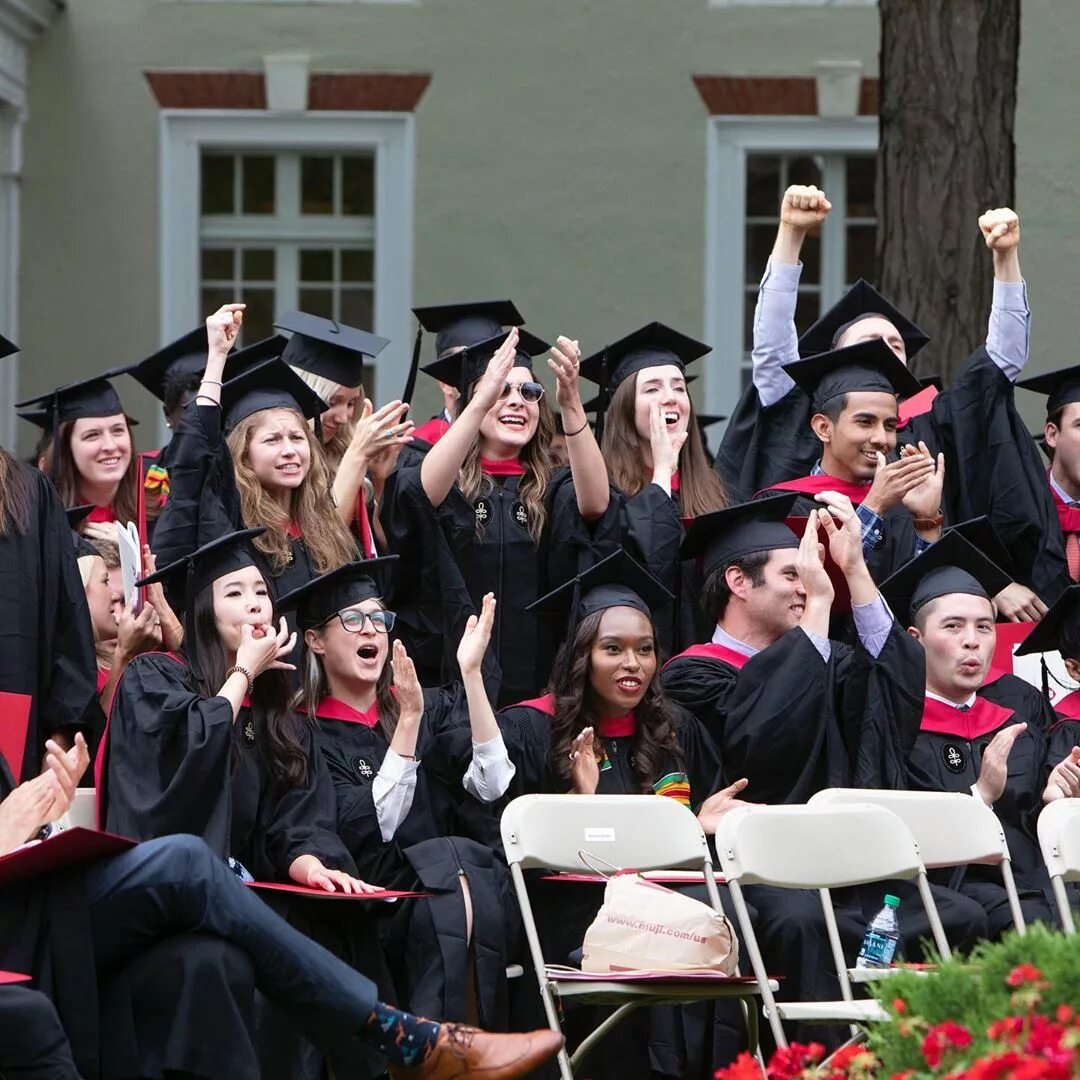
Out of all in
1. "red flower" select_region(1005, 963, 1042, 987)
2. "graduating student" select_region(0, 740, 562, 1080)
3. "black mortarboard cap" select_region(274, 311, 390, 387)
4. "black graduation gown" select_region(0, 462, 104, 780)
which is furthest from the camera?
"black mortarboard cap" select_region(274, 311, 390, 387)

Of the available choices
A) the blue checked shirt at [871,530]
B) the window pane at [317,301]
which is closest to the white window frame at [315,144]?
the window pane at [317,301]

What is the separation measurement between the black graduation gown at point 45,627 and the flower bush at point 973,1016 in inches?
118

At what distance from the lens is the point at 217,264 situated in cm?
1159

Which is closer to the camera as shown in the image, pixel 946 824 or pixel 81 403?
pixel 946 824

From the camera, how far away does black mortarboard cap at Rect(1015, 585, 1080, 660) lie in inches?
252

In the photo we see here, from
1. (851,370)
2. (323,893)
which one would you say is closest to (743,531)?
(851,370)

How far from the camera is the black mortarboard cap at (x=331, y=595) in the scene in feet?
19.1

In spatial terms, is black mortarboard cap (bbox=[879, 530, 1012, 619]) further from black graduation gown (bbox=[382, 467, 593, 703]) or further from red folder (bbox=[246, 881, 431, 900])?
red folder (bbox=[246, 881, 431, 900])

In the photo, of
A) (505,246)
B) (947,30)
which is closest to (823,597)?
(947,30)

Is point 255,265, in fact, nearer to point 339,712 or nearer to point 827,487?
point 827,487

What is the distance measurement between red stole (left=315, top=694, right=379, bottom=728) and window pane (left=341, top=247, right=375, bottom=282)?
6.02 metres

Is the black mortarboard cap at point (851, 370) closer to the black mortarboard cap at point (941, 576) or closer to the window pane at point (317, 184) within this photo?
the black mortarboard cap at point (941, 576)

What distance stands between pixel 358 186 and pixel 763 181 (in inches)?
83.7

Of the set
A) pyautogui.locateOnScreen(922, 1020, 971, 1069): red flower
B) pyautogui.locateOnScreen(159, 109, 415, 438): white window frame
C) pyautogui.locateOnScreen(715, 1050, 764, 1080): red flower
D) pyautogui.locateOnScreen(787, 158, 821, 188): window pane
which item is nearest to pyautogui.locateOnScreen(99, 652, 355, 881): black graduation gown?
pyautogui.locateOnScreen(715, 1050, 764, 1080): red flower
